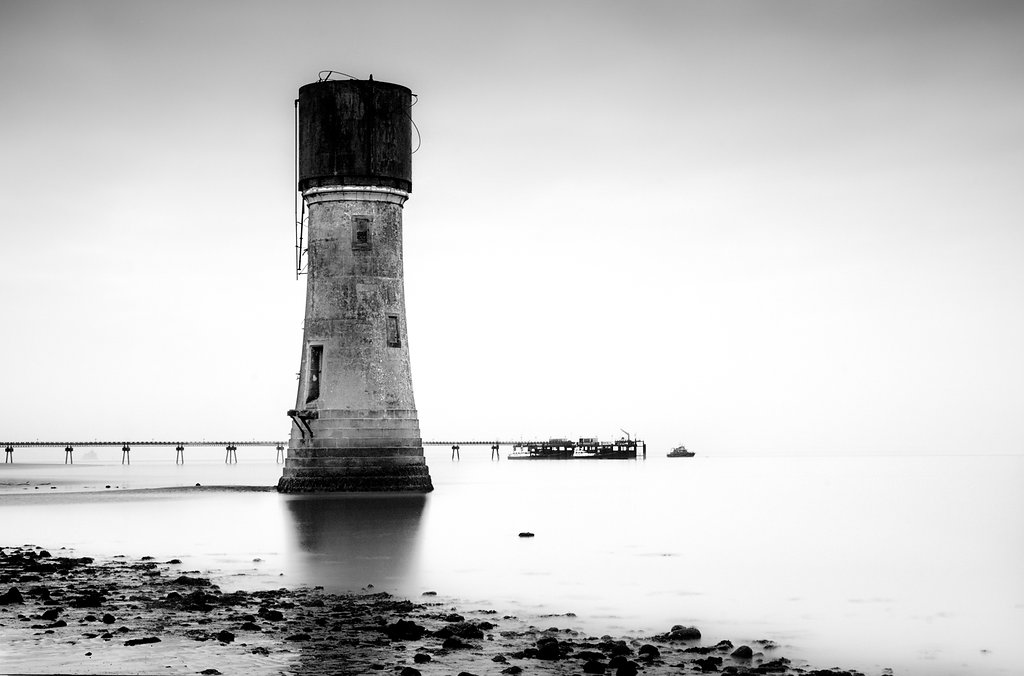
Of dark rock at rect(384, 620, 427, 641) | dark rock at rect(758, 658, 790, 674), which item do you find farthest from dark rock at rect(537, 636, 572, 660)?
dark rock at rect(758, 658, 790, 674)

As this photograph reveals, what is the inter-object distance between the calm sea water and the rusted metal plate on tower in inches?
364

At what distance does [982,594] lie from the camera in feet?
76.6

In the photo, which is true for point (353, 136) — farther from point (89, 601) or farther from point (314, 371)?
point (89, 601)

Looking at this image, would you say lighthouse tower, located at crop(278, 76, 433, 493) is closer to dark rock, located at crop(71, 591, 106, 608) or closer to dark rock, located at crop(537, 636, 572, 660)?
dark rock, located at crop(71, 591, 106, 608)

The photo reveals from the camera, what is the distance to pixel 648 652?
1452 cm

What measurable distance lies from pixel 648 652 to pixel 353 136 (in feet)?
88.2

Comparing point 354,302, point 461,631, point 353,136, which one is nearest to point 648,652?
point 461,631

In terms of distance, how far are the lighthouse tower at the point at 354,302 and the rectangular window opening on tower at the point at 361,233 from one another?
0.03m

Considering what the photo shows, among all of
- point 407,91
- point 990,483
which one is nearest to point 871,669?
point 407,91

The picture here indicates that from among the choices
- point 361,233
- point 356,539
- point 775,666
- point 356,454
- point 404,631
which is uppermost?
point 361,233

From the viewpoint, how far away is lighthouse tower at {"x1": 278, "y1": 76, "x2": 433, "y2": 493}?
38.7 m

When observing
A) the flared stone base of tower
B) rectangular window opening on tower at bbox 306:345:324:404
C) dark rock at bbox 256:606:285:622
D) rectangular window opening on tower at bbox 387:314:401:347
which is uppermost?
rectangular window opening on tower at bbox 387:314:401:347

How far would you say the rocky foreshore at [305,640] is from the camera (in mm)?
13344

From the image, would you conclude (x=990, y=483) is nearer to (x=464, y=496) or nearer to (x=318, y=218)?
(x=464, y=496)
